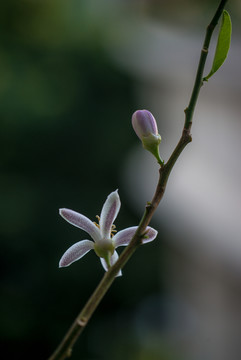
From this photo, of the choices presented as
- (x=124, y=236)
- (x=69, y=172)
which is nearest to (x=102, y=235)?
(x=124, y=236)

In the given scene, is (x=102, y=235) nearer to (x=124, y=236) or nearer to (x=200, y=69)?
(x=124, y=236)

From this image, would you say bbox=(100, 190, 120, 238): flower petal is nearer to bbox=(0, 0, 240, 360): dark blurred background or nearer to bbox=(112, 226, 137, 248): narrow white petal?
bbox=(112, 226, 137, 248): narrow white petal

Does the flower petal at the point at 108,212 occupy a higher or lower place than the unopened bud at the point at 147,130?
lower

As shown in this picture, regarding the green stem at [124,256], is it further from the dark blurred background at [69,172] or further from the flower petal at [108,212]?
the dark blurred background at [69,172]

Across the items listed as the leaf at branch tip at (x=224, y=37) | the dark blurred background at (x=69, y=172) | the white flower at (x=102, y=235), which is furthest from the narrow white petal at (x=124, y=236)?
the dark blurred background at (x=69, y=172)

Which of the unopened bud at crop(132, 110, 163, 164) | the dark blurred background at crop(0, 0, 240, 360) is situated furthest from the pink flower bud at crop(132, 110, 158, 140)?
the dark blurred background at crop(0, 0, 240, 360)

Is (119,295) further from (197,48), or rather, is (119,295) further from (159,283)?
(197,48)
